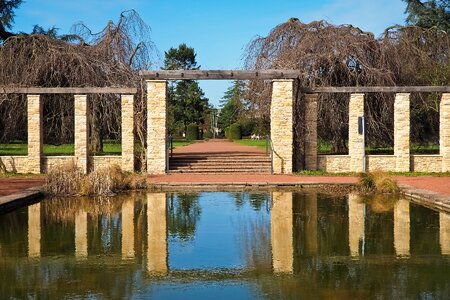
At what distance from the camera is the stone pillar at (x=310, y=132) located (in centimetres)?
2056

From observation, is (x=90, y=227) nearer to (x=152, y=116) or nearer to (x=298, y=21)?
(x=152, y=116)

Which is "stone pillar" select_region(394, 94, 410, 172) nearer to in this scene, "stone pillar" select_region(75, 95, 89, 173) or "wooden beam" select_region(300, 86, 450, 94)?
"wooden beam" select_region(300, 86, 450, 94)

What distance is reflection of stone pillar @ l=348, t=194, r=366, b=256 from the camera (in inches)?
317

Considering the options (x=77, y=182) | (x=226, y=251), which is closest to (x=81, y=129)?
(x=77, y=182)

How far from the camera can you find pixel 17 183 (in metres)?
16.5

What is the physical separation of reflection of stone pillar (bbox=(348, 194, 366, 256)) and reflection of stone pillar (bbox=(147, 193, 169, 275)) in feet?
8.76

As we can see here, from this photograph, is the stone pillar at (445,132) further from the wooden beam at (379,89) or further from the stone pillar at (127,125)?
the stone pillar at (127,125)

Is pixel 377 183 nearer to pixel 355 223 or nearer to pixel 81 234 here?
pixel 355 223

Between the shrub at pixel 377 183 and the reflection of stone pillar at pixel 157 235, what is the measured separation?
18.3ft

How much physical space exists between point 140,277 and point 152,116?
1434 cm

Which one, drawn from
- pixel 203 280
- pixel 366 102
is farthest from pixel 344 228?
pixel 366 102

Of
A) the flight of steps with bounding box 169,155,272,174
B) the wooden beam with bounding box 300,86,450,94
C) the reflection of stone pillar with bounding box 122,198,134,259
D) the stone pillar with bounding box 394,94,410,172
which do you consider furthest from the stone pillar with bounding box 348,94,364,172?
the reflection of stone pillar with bounding box 122,198,134,259

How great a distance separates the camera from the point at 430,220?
10.1m

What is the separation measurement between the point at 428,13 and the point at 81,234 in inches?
1272
